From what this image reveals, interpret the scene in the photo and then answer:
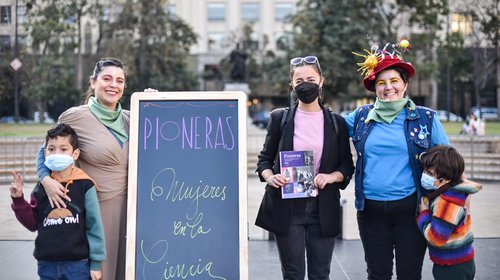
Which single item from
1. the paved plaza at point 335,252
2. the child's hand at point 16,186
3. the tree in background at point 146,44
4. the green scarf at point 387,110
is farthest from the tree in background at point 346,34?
the child's hand at point 16,186

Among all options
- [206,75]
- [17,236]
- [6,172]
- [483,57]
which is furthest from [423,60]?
[17,236]

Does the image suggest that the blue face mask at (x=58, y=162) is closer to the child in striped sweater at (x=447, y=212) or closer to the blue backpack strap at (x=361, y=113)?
the blue backpack strap at (x=361, y=113)

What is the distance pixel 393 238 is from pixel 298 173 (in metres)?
0.72

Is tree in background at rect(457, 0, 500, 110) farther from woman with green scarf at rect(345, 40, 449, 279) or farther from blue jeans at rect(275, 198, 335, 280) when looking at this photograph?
blue jeans at rect(275, 198, 335, 280)

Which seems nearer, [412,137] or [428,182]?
[428,182]

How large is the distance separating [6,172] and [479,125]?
15393mm

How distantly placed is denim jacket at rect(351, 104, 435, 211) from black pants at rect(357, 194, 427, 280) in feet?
0.32

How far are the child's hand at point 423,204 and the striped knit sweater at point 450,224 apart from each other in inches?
0.8

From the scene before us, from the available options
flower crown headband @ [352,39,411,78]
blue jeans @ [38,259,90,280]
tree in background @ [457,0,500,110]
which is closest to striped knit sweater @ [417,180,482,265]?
flower crown headband @ [352,39,411,78]

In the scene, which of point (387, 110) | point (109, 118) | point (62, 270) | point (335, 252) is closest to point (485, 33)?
point (335, 252)

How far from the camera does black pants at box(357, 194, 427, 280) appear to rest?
354cm

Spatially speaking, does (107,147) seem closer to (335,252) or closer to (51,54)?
(335,252)

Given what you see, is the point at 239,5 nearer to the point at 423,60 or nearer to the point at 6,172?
the point at 423,60

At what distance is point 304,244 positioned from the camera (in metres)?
3.63
